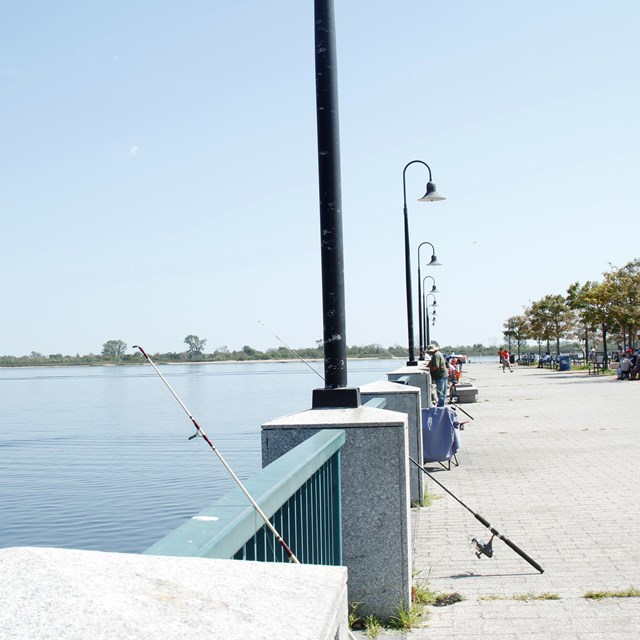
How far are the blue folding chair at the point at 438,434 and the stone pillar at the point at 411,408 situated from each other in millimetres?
2138

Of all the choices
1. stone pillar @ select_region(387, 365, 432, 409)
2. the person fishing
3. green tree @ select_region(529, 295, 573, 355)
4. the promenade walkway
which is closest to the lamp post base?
the promenade walkway

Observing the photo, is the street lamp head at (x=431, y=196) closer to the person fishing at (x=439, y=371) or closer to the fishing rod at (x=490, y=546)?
the person fishing at (x=439, y=371)

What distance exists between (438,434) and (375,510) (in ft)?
23.8

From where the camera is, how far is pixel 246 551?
9.11 feet

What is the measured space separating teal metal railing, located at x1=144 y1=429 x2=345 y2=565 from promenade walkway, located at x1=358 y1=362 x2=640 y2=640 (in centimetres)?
113

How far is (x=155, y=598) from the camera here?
1430mm

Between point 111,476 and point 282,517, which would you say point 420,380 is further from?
point 282,517

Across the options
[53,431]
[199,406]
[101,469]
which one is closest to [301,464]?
[101,469]

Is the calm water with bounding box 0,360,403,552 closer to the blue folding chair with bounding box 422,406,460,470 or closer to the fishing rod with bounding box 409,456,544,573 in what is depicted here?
the blue folding chair with bounding box 422,406,460,470

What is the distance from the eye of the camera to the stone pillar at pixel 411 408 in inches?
376

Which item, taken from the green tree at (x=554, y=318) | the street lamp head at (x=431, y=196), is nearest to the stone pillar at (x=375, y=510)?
the street lamp head at (x=431, y=196)

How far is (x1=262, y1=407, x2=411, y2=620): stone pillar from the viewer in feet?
18.0

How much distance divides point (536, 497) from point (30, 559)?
9503 mm

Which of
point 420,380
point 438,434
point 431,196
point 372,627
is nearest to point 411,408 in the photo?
point 438,434
